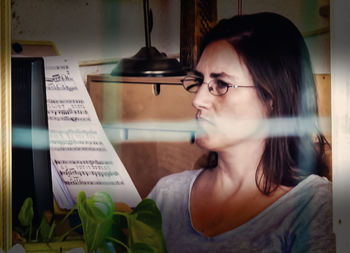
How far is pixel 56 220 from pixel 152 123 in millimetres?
448

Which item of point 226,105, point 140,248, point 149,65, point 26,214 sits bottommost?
point 140,248

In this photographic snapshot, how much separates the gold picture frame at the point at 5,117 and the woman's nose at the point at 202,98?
61 cm

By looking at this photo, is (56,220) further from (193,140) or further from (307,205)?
(307,205)

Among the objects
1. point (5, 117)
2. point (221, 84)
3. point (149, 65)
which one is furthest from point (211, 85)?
point (5, 117)

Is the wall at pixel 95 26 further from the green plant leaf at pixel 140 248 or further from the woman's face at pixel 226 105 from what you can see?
the green plant leaf at pixel 140 248

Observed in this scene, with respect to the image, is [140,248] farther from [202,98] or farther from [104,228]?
[202,98]

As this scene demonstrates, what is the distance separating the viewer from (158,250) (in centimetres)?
149

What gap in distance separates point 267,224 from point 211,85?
1.54ft

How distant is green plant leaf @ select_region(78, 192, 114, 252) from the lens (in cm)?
147

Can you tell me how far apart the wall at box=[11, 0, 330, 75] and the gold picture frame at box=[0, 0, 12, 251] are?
3 centimetres

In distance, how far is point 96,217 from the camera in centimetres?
149

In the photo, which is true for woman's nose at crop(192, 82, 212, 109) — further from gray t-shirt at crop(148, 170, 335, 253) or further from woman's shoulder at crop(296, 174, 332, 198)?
woman's shoulder at crop(296, 174, 332, 198)

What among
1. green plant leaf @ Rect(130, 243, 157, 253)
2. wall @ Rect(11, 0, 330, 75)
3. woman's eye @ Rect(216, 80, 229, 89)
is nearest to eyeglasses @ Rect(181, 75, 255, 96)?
woman's eye @ Rect(216, 80, 229, 89)

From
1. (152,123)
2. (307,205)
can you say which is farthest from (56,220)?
(307,205)
